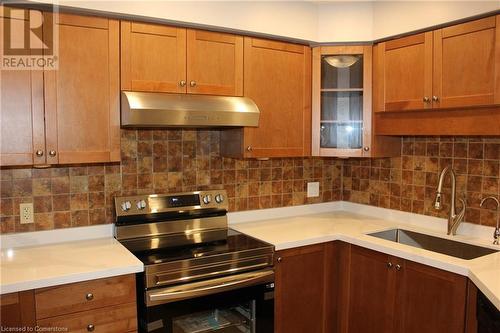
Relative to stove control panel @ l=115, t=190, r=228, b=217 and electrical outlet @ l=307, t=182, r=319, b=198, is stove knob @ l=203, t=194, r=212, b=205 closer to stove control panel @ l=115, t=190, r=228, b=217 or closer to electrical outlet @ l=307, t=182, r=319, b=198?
stove control panel @ l=115, t=190, r=228, b=217

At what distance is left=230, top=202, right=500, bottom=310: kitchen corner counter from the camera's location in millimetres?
2014

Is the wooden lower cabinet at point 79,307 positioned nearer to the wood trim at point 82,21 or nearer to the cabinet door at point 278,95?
the cabinet door at point 278,95

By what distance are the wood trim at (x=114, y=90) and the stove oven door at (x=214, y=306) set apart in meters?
0.76

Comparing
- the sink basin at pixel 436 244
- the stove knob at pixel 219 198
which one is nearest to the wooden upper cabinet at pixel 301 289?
the sink basin at pixel 436 244

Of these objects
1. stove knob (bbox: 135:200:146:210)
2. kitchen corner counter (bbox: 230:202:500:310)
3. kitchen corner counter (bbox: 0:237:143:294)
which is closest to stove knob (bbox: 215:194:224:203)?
kitchen corner counter (bbox: 230:202:500:310)

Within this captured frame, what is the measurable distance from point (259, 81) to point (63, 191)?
1.29 meters

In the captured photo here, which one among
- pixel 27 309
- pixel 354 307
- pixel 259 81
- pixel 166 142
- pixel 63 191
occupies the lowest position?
pixel 354 307

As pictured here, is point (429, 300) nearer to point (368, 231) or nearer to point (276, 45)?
point (368, 231)

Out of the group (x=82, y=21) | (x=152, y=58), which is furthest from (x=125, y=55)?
(x=82, y=21)

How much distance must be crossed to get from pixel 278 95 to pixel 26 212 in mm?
1586

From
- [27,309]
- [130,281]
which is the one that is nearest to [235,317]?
[130,281]

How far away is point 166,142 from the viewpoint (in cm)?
267

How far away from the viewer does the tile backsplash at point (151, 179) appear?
2.31m

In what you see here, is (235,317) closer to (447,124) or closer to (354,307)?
(354,307)
